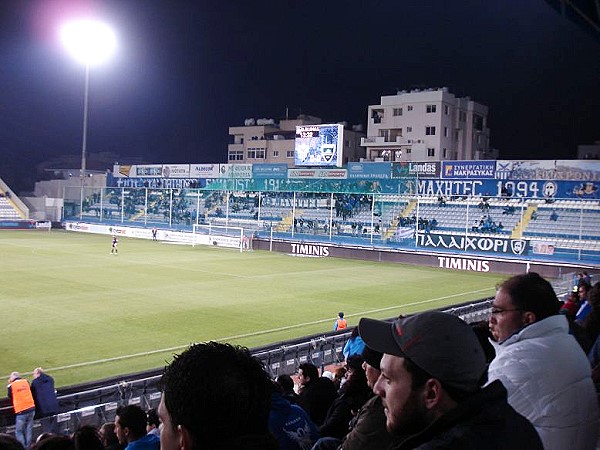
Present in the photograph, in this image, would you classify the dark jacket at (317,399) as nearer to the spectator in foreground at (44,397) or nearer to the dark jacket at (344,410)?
the dark jacket at (344,410)

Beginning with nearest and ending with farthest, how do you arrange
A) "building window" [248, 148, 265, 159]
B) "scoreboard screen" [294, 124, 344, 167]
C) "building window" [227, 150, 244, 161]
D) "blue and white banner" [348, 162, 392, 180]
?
"blue and white banner" [348, 162, 392, 180] → "scoreboard screen" [294, 124, 344, 167] → "building window" [248, 148, 265, 159] → "building window" [227, 150, 244, 161]

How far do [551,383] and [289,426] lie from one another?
150 centimetres

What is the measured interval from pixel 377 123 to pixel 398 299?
156 feet

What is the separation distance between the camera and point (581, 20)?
11430 millimetres

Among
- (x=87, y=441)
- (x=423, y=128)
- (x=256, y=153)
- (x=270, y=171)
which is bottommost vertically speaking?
(x=87, y=441)

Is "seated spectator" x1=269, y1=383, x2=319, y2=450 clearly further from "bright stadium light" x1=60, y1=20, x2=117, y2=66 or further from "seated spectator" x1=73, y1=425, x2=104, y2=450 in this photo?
"bright stadium light" x1=60, y1=20, x2=117, y2=66

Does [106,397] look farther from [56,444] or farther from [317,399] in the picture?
[56,444]

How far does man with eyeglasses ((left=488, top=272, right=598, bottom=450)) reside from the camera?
2539 mm

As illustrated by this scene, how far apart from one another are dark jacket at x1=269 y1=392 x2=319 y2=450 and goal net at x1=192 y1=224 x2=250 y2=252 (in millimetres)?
37351

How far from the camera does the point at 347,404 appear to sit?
418 centimetres

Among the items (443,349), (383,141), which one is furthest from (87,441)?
(383,141)

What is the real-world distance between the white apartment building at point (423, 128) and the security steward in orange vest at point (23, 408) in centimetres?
5658

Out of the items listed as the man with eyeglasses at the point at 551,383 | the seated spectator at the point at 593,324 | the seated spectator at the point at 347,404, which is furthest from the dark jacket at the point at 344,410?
the seated spectator at the point at 593,324

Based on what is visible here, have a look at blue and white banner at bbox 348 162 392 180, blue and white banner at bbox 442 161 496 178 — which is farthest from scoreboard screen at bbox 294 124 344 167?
blue and white banner at bbox 442 161 496 178
